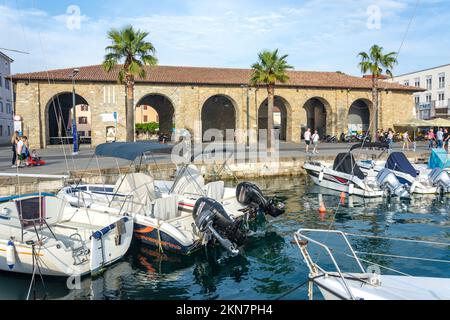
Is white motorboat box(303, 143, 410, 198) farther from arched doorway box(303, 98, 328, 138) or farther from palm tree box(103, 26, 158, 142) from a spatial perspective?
arched doorway box(303, 98, 328, 138)

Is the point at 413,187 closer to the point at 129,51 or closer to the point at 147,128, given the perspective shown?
the point at 129,51

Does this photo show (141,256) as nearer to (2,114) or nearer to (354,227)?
(354,227)

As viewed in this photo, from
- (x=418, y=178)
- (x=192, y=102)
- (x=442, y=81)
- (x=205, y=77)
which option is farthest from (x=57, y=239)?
(x=442, y=81)

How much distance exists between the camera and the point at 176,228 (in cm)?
973

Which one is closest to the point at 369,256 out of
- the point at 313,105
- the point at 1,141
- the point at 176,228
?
the point at 176,228

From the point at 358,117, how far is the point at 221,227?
37.7 metres

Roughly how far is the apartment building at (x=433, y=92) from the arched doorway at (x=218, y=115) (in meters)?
25.6

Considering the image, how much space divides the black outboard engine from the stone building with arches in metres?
18.5

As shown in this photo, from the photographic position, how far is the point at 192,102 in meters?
35.3

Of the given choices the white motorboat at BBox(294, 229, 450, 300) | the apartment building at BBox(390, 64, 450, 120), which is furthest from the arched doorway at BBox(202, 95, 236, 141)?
the white motorboat at BBox(294, 229, 450, 300)

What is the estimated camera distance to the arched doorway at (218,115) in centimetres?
4262

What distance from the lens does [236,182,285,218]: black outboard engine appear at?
470 inches

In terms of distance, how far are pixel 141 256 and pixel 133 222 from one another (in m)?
0.87

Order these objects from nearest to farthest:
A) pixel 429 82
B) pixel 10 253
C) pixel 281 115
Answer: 1. pixel 10 253
2. pixel 281 115
3. pixel 429 82
